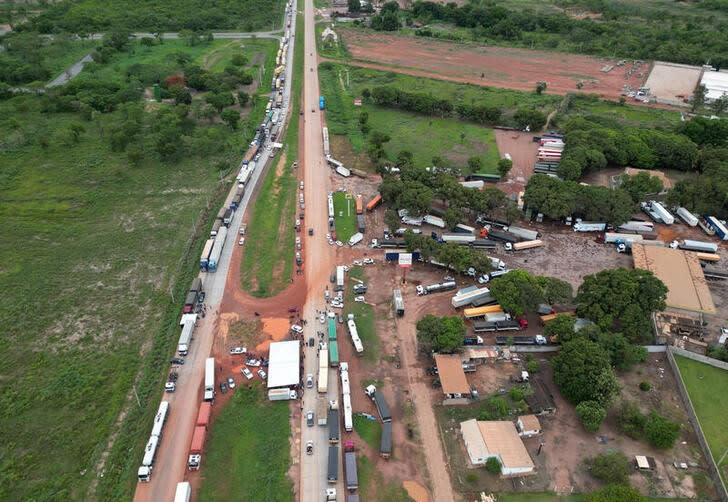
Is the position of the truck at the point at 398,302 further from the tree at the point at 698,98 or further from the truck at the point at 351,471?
the tree at the point at 698,98

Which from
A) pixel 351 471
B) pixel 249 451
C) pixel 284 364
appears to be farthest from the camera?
pixel 284 364

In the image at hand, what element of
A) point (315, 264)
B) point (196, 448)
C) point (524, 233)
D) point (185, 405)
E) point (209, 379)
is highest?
point (524, 233)

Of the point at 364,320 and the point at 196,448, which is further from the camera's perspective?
the point at 364,320

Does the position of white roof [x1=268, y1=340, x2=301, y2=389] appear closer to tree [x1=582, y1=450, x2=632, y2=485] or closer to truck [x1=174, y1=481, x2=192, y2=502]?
truck [x1=174, y1=481, x2=192, y2=502]

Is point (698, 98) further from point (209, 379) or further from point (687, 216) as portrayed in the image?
point (209, 379)

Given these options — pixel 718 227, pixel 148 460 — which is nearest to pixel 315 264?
pixel 148 460

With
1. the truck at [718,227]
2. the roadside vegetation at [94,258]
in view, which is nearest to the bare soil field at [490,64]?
the truck at [718,227]
